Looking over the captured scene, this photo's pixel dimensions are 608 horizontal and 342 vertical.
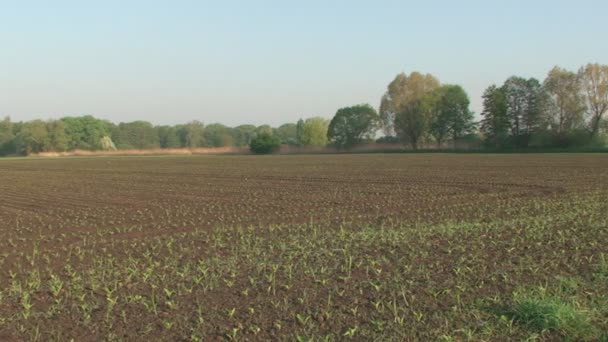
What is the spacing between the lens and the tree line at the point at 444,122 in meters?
80.2

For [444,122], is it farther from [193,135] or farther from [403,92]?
[193,135]

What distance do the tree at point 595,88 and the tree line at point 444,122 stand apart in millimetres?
118

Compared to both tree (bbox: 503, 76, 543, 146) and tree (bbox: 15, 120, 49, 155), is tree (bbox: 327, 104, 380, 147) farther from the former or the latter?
tree (bbox: 15, 120, 49, 155)

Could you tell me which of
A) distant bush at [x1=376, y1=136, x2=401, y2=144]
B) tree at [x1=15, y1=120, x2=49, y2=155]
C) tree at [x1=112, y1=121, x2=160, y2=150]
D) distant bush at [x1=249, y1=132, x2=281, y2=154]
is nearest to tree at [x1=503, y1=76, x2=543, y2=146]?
distant bush at [x1=376, y1=136, x2=401, y2=144]

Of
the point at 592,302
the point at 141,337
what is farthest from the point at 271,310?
the point at 592,302

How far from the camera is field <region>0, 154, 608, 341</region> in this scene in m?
5.58

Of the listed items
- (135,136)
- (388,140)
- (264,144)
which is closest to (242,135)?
(135,136)

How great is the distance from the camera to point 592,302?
239 inches

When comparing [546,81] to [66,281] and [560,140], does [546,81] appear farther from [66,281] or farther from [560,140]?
[66,281]

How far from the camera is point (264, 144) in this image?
11056 centimetres

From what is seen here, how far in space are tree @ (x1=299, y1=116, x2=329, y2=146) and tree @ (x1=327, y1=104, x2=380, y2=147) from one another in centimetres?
773

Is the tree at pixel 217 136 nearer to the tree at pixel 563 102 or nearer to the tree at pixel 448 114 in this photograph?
the tree at pixel 448 114

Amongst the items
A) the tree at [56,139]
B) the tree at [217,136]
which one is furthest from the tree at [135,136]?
the tree at [56,139]

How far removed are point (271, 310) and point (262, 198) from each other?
43.8 ft
